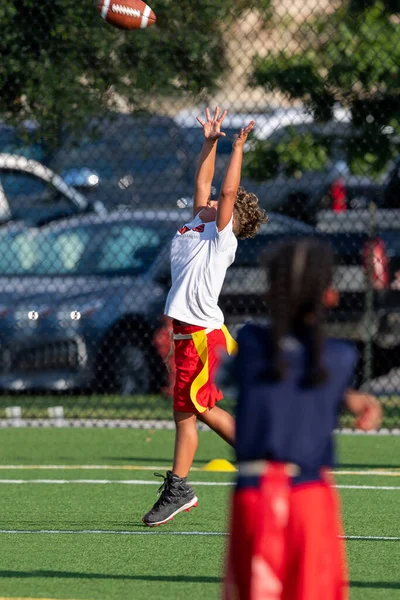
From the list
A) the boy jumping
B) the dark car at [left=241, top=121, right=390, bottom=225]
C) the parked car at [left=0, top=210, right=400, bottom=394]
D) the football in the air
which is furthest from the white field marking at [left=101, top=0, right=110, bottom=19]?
the boy jumping

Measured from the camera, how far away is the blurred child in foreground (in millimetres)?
3439

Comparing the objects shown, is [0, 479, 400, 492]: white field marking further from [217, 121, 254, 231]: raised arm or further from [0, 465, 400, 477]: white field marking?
[217, 121, 254, 231]: raised arm

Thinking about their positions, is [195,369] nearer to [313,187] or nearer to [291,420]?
[291,420]

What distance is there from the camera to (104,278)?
39.2ft

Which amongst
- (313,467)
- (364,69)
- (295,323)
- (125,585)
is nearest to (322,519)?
(313,467)

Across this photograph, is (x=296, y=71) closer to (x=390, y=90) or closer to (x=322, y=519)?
(x=390, y=90)

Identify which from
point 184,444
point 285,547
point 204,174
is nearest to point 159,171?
point 204,174

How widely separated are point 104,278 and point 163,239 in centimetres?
62

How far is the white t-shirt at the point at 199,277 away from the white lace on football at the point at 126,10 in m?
3.36

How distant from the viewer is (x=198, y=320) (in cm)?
689

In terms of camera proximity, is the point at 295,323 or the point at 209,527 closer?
the point at 295,323

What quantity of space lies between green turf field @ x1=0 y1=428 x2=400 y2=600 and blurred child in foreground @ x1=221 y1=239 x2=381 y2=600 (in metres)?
1.57

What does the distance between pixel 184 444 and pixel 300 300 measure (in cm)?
339

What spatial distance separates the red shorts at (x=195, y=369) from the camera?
6832 millimetres
